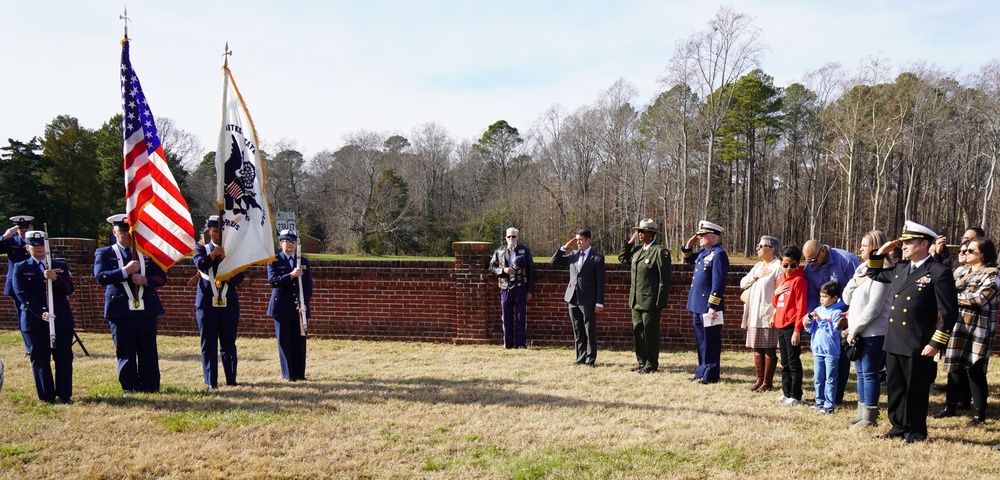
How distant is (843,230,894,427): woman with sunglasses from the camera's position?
5047mm

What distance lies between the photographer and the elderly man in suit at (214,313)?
668 cm

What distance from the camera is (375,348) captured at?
9.55m

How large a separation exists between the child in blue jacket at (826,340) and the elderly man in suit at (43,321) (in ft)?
23.4

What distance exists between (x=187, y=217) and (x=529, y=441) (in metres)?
4.42

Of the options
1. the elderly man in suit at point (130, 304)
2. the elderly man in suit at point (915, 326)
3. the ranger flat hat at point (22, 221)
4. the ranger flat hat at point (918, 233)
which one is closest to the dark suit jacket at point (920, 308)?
the elderly man in suit at point (915, 326)

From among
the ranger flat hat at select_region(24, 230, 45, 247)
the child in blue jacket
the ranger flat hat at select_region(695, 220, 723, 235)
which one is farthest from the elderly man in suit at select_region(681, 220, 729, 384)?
the ranger flat hat at select_region(24, 230, 45, 247)

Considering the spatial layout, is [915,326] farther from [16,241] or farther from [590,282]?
[16,241]

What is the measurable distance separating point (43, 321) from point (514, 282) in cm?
576

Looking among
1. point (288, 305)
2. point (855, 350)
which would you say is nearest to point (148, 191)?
point (288, 305)

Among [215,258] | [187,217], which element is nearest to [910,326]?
[215,258]

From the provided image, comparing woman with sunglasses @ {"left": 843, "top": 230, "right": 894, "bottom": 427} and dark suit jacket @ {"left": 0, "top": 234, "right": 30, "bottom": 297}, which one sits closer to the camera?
woman with sunglasses @ {"left": 843, "top": 230, "right": 894, "bottom": 427}

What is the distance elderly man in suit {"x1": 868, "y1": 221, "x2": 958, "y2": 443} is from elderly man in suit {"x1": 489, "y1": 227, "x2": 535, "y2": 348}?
528 centimetres

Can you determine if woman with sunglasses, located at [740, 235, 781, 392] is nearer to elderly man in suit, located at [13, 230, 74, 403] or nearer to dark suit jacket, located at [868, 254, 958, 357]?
dark suit jacket, located at [868, 254, 958, 357]

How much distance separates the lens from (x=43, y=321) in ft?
19.9
